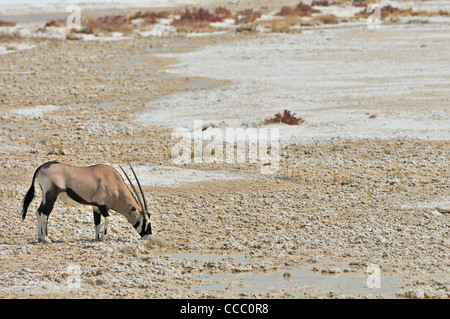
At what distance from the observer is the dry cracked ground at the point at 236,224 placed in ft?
28.4

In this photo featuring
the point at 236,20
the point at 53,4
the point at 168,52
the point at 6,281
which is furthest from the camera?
the point at 53,4

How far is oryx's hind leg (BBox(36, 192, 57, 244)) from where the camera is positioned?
31.3ft

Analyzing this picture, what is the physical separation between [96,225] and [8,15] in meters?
48.3

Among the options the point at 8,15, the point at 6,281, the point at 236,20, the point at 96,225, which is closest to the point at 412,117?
the point at 96,225

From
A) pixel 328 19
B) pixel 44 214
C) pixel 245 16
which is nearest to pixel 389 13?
pixel 328 19

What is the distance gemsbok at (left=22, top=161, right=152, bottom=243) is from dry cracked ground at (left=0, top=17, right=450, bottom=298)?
13.4 inches

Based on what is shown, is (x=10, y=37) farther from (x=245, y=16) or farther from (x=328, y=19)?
(x=245, y=16)

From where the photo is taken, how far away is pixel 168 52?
32844 mm

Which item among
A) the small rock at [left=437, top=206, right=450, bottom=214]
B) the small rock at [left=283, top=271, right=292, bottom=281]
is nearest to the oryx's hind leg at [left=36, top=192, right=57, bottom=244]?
the small rock at [left=283, top=271, right=292, bottom=281]

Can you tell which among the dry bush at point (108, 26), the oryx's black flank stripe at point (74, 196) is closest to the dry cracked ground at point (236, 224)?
the oryx's black flank stripe at point (74, 196)

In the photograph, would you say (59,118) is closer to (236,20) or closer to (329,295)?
(329,295)

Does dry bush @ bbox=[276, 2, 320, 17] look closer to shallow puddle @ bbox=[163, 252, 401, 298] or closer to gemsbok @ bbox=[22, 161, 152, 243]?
gemsbok @ bbox=[22, 161, 152, 243]

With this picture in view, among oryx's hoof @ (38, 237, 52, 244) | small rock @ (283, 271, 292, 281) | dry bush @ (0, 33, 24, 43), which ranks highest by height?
dry bush @ (0, 33, 24, 43)
